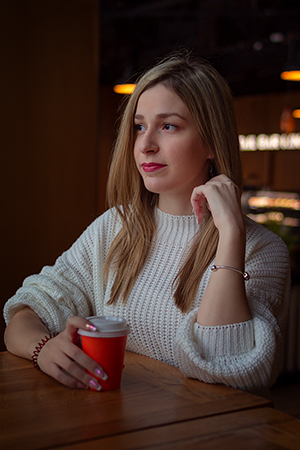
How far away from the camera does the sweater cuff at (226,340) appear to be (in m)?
1.17

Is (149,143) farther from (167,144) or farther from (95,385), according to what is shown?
(95,385)

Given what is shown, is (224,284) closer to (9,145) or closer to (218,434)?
(218,434)

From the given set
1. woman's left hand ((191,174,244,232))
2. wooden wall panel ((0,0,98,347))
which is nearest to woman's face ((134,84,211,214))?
woman's left hand ((191,174,244,232))

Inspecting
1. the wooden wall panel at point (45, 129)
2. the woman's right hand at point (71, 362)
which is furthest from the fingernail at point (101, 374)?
the wooden wall panel at point (45, 129)

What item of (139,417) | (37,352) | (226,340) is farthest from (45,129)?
(139,417)

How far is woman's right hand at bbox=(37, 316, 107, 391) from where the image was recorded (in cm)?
99

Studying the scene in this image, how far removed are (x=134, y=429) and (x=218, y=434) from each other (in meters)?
0.14

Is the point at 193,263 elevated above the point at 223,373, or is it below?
above

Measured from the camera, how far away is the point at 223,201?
1292mm

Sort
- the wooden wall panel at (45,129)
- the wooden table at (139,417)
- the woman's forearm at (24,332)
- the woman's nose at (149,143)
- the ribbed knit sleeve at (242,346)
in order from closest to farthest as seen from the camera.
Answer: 1. the wooden table at (139,417)
2. the ribbed knit sleeve at (242,346)
3. the woman's forearm at (24,332)
4. the woman's nose at (149,143)
5. the wooden wall panel at (45,129)

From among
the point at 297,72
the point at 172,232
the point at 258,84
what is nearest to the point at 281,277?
the point at 172,232

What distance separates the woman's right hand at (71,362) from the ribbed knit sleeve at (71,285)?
342 mm

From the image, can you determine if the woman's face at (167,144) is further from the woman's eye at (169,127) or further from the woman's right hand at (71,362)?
the woman's right hand at (71,362)

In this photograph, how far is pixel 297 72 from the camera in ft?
16.8
